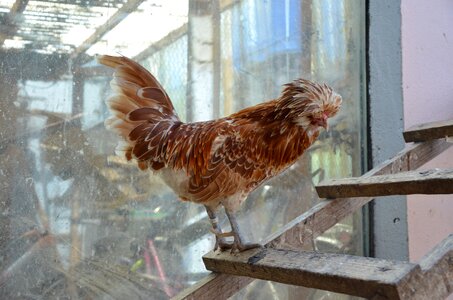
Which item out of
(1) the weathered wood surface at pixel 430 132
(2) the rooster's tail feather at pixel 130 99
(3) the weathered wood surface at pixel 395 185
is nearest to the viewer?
(3) the weathered wood surface at pixel 395 185

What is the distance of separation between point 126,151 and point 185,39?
0.68 m

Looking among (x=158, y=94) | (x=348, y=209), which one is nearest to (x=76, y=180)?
(x=158, y=94)

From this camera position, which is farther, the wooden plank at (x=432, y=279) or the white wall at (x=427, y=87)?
the white wall at (x=427, y=87)

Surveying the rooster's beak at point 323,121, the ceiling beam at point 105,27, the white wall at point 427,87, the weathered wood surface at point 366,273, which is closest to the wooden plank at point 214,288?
the weathered wood surface at point 366,273

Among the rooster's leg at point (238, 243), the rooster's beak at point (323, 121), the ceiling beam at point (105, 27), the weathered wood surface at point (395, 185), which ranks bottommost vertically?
the rooster's leg at point (238, 243)

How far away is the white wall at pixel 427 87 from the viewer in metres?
2.22

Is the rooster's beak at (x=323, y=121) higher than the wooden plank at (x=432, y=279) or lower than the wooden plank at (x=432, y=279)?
higher

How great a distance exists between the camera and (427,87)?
2295 millimetres

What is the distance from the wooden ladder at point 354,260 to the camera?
775 mm

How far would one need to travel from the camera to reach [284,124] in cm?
125

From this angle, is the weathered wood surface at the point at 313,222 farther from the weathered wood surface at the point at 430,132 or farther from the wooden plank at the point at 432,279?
the wooden plank at the point at 432,279

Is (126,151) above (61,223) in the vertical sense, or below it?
above

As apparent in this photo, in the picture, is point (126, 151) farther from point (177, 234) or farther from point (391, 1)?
point (391, 1)

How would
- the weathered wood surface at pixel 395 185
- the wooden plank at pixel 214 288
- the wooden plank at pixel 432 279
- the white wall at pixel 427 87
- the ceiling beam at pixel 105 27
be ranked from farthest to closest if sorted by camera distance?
the white wall at pixel 427 87
the ceiling beam at pixel 105 27
the wooden plank at pixel 214 288
the weathered wood surface at pixel 395 185
the wooden plank at pixel 432 279
